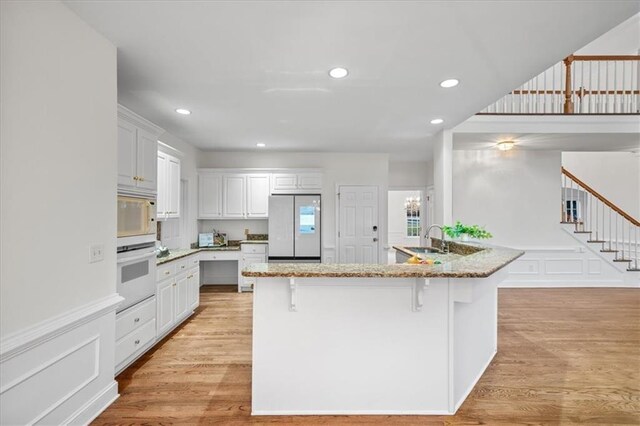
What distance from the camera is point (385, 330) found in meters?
2.02

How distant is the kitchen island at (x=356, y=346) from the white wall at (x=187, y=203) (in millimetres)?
3319

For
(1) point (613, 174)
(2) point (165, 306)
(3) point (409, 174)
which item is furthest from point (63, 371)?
(1) point (613, 174)

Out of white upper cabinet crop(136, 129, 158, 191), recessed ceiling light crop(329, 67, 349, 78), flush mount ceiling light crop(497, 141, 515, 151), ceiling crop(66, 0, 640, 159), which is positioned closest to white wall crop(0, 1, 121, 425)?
ceiling crop(66, 0, 640, 159)

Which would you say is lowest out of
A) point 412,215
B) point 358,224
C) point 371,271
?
point 371,271

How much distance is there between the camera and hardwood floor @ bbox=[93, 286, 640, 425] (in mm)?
1997

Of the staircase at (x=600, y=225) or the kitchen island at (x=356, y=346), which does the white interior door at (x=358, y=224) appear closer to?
the staircase at (x=600, y=225)

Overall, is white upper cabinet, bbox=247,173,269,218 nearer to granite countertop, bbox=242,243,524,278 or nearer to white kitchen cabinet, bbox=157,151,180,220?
white kitchen cabinet, bbox=157,151,180,220

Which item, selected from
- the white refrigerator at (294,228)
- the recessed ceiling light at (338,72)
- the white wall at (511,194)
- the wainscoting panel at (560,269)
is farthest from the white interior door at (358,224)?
the recessed ceiling light at (338,72)

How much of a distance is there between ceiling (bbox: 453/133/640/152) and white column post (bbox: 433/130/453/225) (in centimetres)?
50

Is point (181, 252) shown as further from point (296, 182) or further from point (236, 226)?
point (296, 182)

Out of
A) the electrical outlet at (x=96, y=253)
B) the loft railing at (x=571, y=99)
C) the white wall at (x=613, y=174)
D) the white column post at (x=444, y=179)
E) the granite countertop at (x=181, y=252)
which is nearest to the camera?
the electrical outlet at (x=96, y=253)

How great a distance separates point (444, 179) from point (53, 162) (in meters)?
4.01

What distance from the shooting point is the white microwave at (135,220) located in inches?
96.3

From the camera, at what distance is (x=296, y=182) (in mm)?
5578
